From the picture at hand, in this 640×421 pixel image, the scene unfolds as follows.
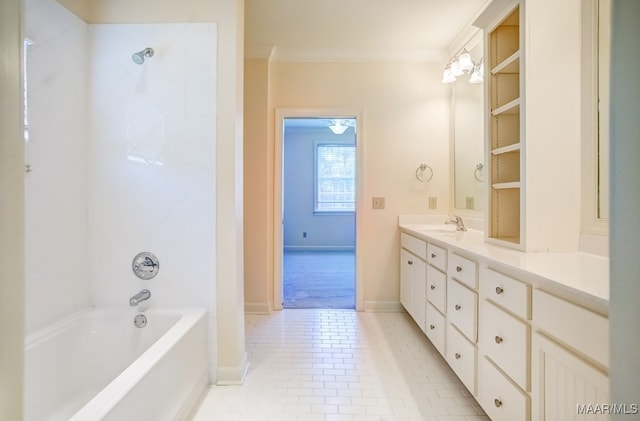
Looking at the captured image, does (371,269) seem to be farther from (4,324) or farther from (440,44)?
(4,324)

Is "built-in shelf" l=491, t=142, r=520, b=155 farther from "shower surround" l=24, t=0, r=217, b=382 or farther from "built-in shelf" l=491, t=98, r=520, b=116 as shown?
"shower surround" l=24, t=0, r=217, b=382

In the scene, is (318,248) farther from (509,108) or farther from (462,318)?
(509,108)

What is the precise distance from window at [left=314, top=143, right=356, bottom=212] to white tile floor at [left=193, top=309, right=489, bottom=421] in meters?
4.48

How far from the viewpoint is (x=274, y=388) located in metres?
1.96

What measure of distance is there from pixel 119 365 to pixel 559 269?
2.16 m

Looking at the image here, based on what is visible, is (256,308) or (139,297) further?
(256,308)

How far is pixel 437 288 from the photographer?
2.24 meters

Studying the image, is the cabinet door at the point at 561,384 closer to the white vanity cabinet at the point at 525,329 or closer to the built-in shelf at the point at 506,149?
the white vanity cabinet at the point at 525,329

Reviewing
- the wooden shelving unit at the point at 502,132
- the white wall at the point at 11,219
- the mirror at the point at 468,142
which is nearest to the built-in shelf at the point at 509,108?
the wooden shelving unit at the point at 502,132

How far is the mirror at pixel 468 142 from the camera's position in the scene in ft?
8.96

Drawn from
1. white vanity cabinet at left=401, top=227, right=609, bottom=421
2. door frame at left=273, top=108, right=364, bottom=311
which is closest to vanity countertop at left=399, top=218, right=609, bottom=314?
white vanity cabinet at left=401, top=227, right=609, bottom=421

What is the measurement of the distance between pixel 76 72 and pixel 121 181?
64 cm

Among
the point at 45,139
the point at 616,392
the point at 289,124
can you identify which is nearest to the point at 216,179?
the point at 45,139

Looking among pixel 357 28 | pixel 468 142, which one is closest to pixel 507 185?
pixel 468 142
